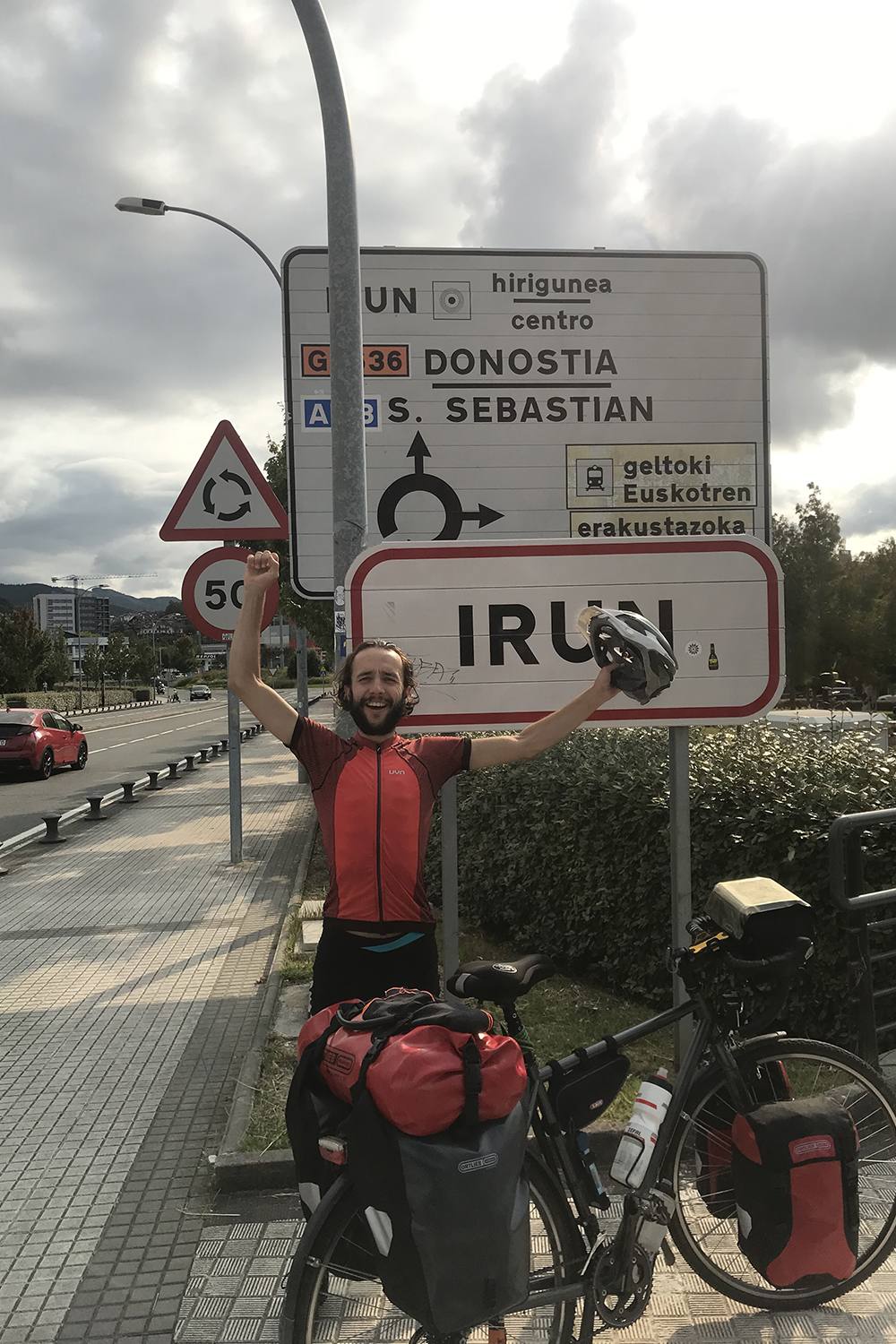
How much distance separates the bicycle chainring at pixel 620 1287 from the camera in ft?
7.91

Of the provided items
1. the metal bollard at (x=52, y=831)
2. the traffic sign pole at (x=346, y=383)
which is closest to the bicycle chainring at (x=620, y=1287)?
the traffic sign pole at (x=346, y=383)

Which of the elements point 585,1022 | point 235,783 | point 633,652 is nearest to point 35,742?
point 235,783

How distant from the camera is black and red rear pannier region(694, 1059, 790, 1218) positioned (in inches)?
106

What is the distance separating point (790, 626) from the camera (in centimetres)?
5062

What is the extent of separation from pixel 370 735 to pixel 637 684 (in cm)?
74

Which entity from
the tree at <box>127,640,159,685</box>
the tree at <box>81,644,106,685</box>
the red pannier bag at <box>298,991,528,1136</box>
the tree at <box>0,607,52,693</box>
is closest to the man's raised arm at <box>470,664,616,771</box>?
the red pannier bag at <box>298,991,528,1136</box>

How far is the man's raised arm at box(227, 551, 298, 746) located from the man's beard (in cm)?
17

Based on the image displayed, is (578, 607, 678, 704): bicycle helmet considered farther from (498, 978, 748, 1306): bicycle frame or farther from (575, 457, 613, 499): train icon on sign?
(575, 457, 613, 499): train icon on sign

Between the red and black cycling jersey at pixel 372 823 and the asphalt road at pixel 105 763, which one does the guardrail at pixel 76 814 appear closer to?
the asphalt road at pixel 105 763

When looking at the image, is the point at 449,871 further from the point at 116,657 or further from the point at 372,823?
the point at 116,657

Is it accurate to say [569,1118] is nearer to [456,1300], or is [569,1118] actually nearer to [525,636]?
[456,1300]

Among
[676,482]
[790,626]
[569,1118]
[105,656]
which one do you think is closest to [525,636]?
[676,482]

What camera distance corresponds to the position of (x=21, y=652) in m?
65.8

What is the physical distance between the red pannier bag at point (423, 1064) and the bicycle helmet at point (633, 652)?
104cm
